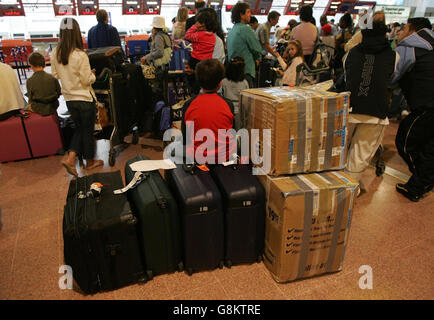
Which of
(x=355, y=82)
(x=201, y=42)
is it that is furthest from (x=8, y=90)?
(x=355, y=82)

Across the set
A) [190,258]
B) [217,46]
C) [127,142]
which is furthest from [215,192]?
[127,142]

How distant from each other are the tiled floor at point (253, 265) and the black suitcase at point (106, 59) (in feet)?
4.70

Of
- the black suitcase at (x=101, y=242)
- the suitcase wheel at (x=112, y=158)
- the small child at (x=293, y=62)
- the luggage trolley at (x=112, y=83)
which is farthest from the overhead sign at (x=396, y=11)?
the black suitcase at (x=101, y=242)

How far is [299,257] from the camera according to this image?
73.2 inches

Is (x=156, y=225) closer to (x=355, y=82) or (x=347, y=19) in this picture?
(x=355, y=82)

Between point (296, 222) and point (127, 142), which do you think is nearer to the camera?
point (296, 222)

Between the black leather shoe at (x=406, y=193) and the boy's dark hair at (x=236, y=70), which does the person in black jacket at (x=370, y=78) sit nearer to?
the black leather shoe at (x=406, y=193)

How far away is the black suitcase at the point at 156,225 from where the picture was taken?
1755 mm

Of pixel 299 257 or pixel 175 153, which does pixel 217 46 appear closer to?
pixel 175 153

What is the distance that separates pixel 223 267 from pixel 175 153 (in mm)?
862

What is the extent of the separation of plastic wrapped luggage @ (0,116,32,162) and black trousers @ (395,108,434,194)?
401 cm

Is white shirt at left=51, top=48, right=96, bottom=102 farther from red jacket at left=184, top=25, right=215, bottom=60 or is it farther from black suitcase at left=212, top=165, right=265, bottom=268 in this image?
black suitcase at left=212, top=165, right=265, bottom=268

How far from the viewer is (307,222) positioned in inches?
70.2

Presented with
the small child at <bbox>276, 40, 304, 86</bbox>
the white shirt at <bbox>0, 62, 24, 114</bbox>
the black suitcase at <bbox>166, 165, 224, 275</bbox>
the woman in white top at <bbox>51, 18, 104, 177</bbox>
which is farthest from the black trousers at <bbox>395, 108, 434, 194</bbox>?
the white shirt at <bbox>0, 62, 24, 114</bbox>
